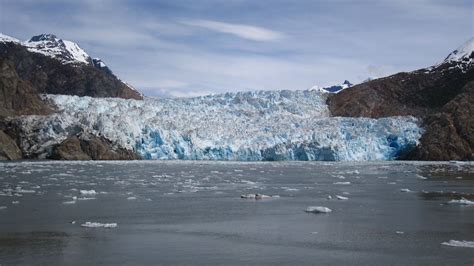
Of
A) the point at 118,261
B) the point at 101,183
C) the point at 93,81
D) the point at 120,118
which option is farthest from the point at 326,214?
the point at 93,81

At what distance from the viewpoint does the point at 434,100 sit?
62344 millimetres

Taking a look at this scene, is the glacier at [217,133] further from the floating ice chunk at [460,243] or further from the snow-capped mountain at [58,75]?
the floating ice chunk at [460,243]

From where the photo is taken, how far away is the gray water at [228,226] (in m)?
8.20

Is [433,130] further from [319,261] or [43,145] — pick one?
[319,261]

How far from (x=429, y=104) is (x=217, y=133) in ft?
94.6

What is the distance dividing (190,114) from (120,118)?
5981mm

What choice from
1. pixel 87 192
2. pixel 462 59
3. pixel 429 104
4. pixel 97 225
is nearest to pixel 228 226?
pixel 97 225

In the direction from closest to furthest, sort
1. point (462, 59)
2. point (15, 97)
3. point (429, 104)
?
point (15, 97)
point (429, 104)
point (462, 59)

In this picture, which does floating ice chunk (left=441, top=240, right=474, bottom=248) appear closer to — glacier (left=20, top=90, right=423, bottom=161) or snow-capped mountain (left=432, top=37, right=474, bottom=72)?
glacier (left=20, top=90, right=423, bottom=161)

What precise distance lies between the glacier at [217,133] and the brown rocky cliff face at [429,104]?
1998mm

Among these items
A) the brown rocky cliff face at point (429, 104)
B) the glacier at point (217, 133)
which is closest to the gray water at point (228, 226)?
the glacier at point (217, 133)

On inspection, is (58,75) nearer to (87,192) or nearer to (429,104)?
(429,104)

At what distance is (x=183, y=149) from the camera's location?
42594mm

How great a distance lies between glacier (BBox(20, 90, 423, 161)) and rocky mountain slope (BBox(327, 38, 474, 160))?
3032 mm
